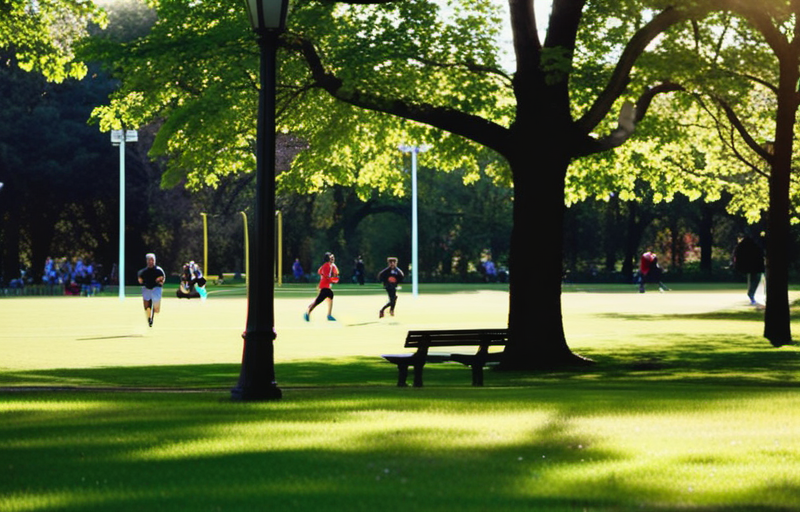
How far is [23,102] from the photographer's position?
74625 millimetres

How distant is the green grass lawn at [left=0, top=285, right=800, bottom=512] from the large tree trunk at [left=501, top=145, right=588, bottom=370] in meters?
1.27

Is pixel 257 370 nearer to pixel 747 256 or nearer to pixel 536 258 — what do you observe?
pixel 536 258

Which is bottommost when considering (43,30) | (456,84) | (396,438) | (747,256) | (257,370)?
(396,438)

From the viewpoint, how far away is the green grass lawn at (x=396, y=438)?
26.0 feet

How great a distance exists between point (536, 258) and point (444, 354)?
4893 millimetres

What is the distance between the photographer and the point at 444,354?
18.5 m

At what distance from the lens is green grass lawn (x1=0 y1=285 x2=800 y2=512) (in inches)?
312

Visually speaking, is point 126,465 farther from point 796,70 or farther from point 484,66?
point 796,70

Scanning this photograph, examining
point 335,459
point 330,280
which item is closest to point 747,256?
point 330,280

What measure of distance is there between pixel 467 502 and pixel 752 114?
2637cm

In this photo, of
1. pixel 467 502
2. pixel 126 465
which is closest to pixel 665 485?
pixel 467 502

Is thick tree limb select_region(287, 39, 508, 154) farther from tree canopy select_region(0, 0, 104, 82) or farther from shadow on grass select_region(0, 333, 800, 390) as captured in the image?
tree canopy select_region(0, 0, 104, 82)

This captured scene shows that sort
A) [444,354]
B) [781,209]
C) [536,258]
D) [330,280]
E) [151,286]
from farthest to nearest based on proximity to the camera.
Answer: [330,280] < [151,286] < [781,209] < [536,258] < [444,354]

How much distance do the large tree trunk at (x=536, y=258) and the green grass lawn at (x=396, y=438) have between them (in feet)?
4.16
